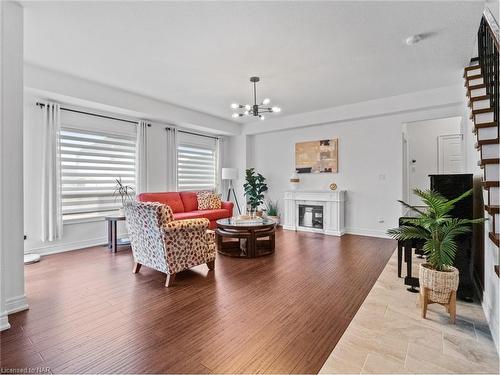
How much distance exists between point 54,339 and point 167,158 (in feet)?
14.4

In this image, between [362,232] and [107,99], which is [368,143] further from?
[107,99]

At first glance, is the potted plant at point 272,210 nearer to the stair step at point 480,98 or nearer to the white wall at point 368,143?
the white wall at point 368,143

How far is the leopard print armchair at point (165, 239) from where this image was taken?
9.31ft

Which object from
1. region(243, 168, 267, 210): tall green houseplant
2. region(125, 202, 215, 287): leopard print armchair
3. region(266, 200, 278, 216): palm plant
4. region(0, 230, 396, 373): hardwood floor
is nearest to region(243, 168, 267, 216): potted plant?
region(243, 168, 267, 210): tall green houseplant

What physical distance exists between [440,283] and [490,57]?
220 cm

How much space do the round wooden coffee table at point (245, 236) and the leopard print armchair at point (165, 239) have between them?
72 cm

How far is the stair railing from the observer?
1.93m

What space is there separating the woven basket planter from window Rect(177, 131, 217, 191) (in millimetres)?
5230

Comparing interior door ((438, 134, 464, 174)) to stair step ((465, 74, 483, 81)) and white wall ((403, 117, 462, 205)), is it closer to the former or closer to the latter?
white wall ((403, 117, 462, 205))

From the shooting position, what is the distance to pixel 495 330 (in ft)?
6.15

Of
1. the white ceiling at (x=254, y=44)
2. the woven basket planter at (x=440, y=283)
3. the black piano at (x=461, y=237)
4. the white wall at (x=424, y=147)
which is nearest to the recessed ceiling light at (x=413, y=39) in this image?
the white ceiling at (x=254, y=44)

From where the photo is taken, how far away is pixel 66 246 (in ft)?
14.5

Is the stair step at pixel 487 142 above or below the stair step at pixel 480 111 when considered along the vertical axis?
below

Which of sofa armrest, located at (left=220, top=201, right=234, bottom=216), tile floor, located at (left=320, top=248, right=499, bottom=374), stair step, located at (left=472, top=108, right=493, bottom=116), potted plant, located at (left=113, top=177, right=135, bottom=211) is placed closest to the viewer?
tile floor, located at (left=320, top=248, right=499, bottom=374)
